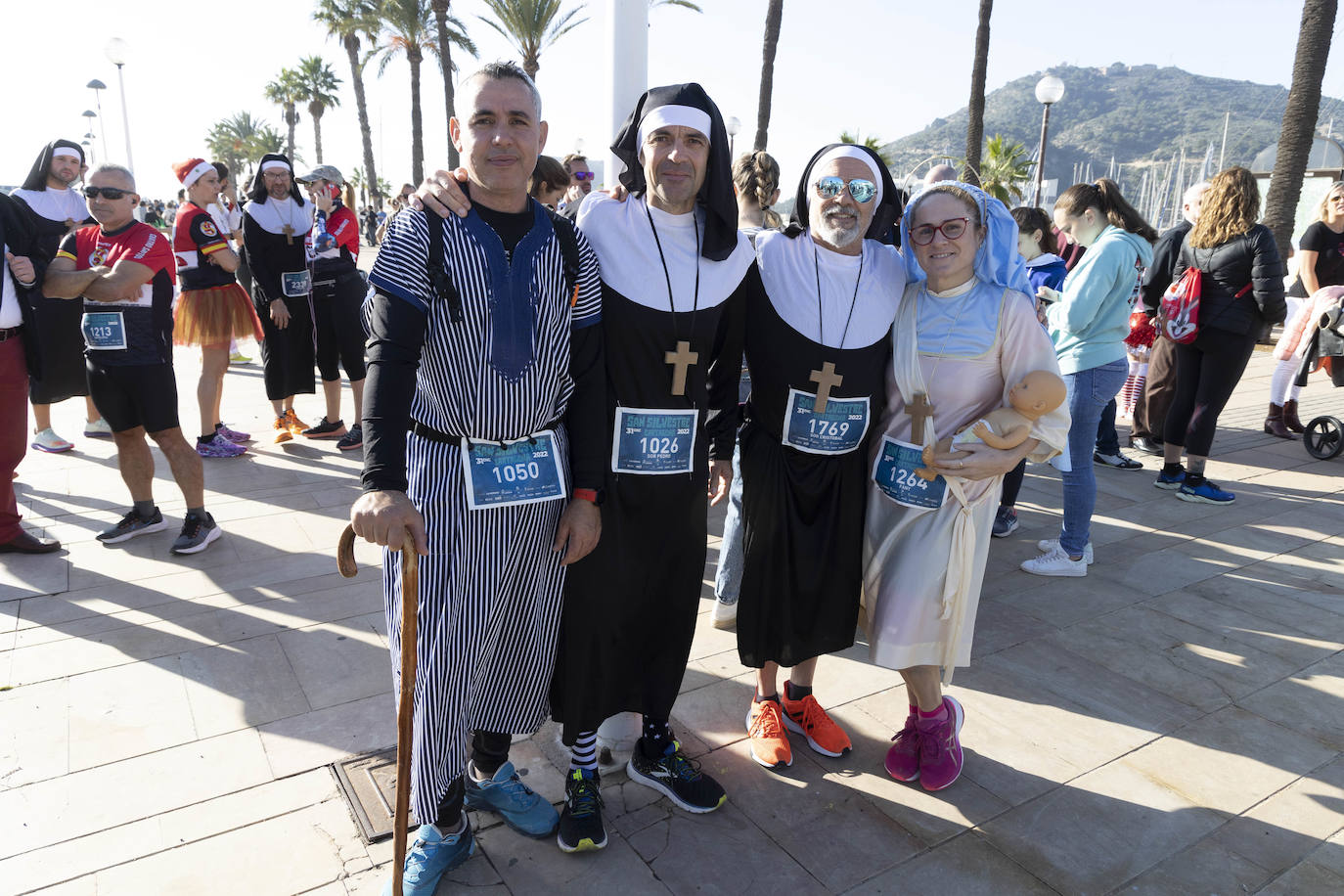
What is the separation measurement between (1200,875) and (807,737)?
118 cm

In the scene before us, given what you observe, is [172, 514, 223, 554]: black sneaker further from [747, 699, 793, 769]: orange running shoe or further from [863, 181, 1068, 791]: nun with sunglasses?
[863, 181, 1068, 791]: nun with sunglasses

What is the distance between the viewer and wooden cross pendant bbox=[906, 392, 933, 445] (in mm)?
2518

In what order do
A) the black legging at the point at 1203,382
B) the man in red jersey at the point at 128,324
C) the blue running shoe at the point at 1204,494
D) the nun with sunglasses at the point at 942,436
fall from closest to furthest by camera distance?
the nun with sunglasses at the point at 942,436
the man in red jersey at the point at 128,324
the black legging at the point at 1203,382
the blue running shoe at the point at 1204,494

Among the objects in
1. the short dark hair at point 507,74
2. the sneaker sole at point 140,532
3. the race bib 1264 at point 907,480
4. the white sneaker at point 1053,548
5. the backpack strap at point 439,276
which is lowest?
the sneaker sole at point 140,532

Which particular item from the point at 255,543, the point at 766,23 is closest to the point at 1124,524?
the point at 255,543

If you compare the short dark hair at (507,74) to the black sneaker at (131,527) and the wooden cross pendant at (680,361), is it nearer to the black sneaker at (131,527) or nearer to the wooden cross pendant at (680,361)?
the wooden cross pendant at (680,361)

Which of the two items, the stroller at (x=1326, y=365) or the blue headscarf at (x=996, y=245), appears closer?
the blue headscarf at (x=996, y=245)

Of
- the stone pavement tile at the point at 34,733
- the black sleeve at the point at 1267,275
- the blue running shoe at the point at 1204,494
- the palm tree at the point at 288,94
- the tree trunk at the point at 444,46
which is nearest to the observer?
the stone pavement tile at the point at 34,733

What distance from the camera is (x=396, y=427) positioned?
1.88 metres

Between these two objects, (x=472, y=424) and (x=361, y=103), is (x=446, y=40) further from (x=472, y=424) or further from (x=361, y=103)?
(x=472, y=424)

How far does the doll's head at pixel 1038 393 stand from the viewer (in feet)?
7.72

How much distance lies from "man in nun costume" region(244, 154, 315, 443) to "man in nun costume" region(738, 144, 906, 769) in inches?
187

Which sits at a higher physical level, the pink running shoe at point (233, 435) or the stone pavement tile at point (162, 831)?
the pink running shoe at point (233, 435)

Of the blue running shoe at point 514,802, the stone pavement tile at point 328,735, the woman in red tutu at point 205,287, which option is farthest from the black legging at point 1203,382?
the woman in red tutu at point 205,287
